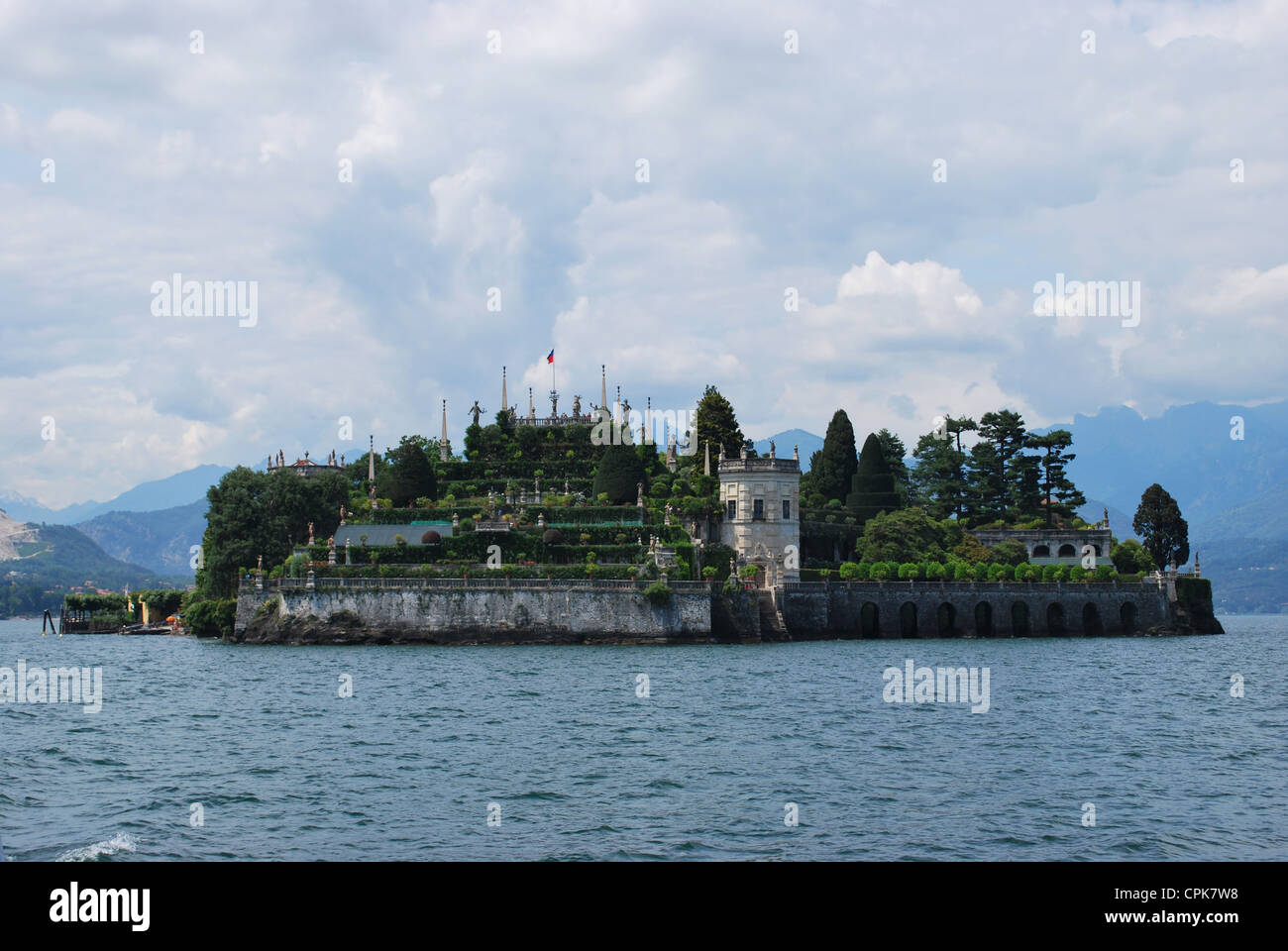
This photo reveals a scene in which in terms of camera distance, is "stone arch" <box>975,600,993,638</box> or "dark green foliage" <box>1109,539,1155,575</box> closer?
"stone arch" <box>975,600,993,638</box>

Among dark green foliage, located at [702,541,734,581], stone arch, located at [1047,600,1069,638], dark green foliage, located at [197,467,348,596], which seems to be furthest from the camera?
stone arch, located at [1047,600,1069,638]

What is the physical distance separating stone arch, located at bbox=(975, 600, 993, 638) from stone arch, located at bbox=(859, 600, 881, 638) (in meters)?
7.62

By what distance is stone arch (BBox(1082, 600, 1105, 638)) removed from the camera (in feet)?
319

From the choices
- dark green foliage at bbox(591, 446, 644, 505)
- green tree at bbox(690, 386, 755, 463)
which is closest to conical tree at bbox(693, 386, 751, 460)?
green tree at bbox(690, 386, 755, 463)

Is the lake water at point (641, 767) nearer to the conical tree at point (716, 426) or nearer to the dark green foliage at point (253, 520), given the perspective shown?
the dark green foliage at point (253, 520)

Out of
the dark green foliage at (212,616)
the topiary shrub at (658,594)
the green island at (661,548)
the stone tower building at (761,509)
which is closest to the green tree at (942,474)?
the green island at (661,548)

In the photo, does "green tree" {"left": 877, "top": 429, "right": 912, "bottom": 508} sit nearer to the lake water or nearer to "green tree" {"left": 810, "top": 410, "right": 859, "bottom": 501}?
"green tree" {"left": 810, "top": 410, "right": 859, "bottom": 501}

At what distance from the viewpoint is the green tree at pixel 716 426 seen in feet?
383

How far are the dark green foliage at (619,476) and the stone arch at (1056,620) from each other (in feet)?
105

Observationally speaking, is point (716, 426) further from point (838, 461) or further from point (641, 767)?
point (641, 767)

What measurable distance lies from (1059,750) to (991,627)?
56497mm

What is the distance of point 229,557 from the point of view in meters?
92.9

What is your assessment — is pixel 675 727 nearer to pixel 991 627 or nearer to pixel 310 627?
pixel 310 627
